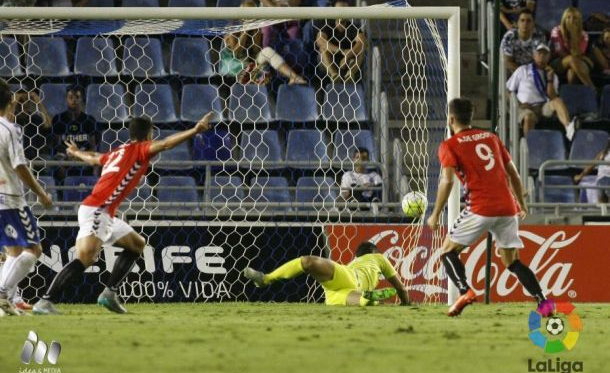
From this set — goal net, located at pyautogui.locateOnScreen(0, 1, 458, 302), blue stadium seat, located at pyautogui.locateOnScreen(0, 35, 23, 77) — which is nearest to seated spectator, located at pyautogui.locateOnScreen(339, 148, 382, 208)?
goal net, located at pyautogui.locateOnScreen(0, 1, 458, 302)

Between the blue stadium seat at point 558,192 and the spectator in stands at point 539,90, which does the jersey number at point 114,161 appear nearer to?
the blue stadium seat at point 558,192

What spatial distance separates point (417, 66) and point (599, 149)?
2923mm

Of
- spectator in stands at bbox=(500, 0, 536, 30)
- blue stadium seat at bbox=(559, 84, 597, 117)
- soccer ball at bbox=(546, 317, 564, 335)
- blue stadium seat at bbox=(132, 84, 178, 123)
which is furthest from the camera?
spectator in stands at bbox=(500, 0, 536, 30)

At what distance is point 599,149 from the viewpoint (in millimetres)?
16266

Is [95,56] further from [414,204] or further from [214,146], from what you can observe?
[414,204]

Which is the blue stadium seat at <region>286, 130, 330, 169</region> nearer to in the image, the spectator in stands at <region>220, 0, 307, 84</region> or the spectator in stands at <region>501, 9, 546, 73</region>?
the spectator in stands at <region>220, 0, 307, 84</region>

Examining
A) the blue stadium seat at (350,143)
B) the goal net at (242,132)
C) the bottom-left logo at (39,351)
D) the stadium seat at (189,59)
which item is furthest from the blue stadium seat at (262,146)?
the bottom-left logo at (39,351)

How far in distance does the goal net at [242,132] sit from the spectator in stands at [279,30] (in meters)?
0.03

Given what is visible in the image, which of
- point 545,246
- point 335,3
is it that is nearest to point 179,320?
point 545,246

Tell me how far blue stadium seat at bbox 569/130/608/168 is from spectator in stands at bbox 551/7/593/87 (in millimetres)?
1084

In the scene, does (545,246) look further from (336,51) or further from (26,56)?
(26,56)

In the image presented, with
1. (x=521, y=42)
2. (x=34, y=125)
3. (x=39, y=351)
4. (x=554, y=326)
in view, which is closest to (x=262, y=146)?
(x=34, y=125)

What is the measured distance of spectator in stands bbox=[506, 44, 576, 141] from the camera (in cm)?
1655

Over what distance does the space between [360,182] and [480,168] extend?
13.8 ft
